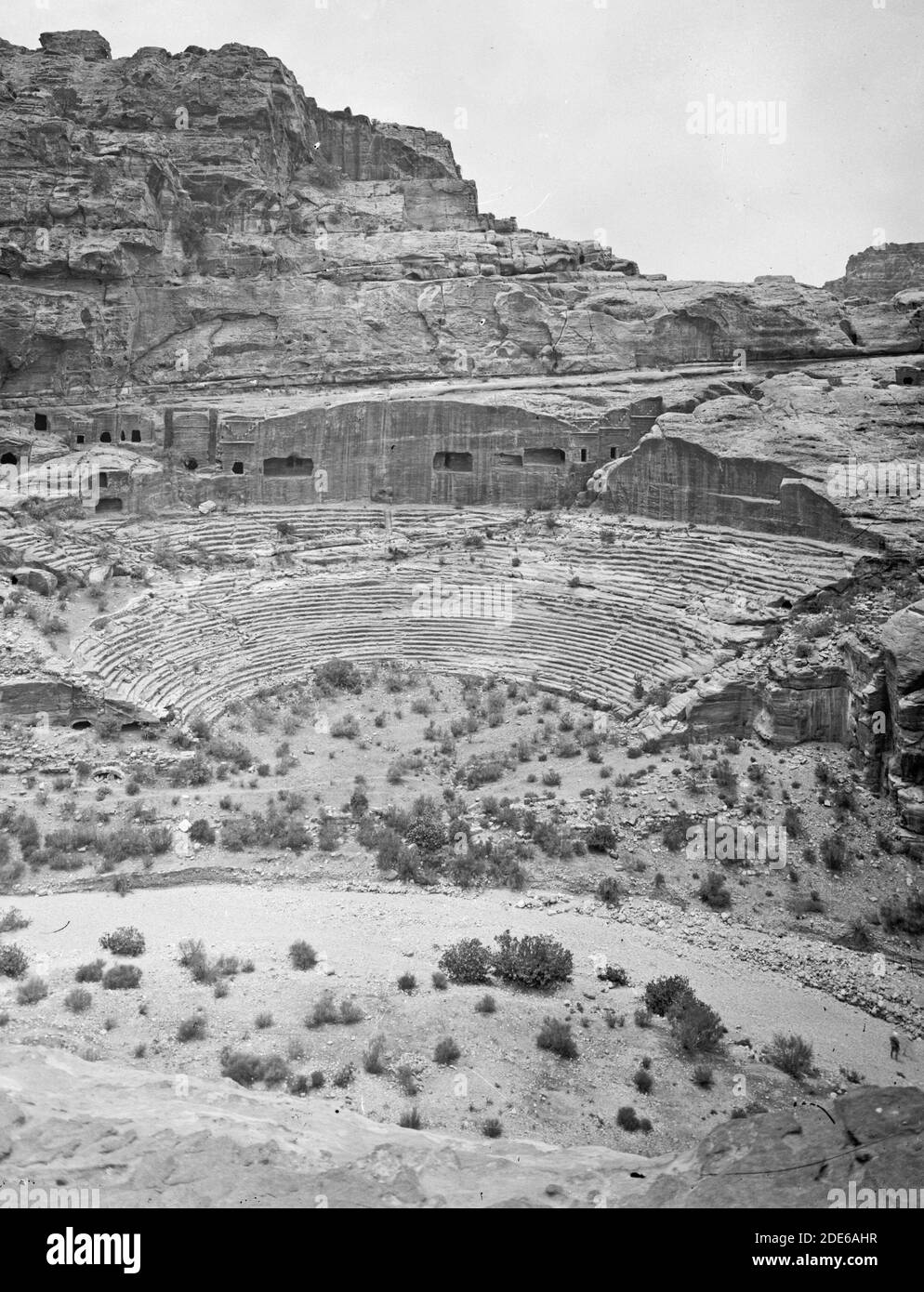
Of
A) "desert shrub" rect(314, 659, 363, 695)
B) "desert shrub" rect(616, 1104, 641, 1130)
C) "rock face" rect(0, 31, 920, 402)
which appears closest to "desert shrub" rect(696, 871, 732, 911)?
"desert shrub" rect(616, 1104, 641, 1130)

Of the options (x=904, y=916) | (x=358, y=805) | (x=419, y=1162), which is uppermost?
(x=419, y=1162)

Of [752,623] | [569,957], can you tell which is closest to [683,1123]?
[569,957]

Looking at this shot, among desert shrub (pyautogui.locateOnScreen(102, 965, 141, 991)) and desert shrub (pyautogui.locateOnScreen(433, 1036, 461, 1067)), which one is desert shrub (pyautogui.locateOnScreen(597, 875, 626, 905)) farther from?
desert shrub (pyautogui.locateOnScreen(102, 965, 141, 991))

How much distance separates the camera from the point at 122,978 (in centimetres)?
1146

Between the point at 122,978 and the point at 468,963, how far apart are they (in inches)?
162

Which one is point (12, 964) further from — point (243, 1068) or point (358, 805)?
point (358, 805)

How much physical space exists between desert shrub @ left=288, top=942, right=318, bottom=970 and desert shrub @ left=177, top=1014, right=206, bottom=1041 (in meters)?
1.98

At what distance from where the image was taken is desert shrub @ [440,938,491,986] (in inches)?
477

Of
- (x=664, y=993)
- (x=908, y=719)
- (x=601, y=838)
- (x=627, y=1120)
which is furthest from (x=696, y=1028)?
(x=908, y=719)

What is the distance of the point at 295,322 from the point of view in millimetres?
37281

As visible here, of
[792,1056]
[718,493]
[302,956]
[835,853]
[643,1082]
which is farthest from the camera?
[718,493]

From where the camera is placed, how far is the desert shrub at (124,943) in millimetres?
12422

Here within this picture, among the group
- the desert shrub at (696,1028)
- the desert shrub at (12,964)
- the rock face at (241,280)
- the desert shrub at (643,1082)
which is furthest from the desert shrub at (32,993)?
the rock face at (241,280)

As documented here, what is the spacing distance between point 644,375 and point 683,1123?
27996mm
